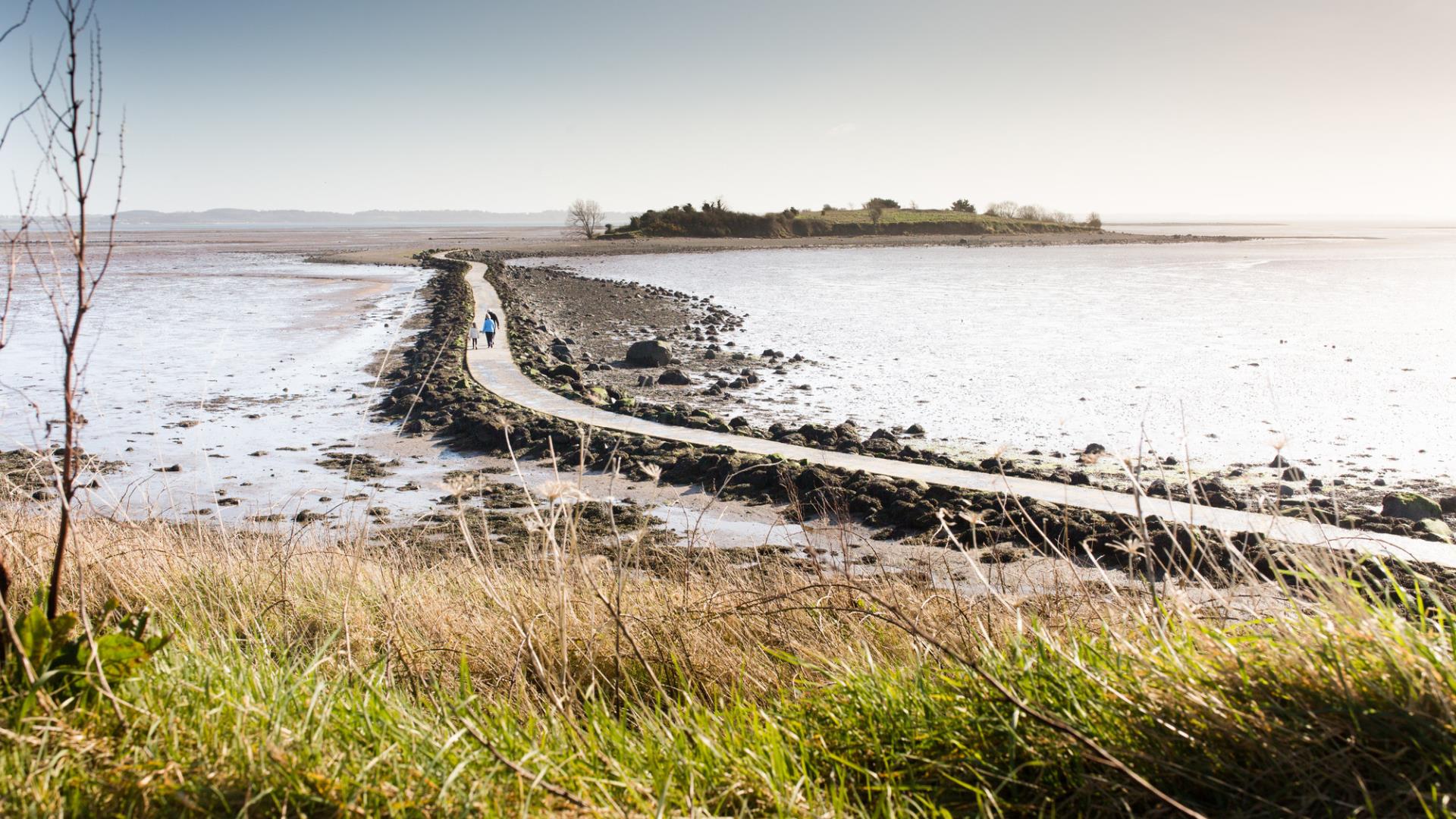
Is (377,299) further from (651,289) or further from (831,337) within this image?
(831,337)

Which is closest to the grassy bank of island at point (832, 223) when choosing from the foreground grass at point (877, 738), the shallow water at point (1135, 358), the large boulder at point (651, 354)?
the shallow water at point (1135, 358)

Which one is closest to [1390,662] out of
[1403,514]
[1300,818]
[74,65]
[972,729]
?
[1300,818]

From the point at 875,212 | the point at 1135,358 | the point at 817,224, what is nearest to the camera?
the point at 1135,358

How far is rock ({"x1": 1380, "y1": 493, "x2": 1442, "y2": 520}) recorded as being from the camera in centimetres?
940

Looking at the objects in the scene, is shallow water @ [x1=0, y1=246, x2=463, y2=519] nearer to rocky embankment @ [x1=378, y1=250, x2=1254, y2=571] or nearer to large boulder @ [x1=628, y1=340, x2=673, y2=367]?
rocky embankment @ [x1=378, y1=250, x2=1254, y2=571]

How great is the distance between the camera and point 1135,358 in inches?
798

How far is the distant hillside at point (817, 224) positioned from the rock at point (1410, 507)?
81.7 m

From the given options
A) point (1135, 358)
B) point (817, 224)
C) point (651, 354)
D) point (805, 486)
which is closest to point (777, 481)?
point (805, 486)

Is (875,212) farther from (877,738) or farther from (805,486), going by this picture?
(877,738)

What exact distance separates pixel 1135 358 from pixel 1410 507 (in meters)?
11.1

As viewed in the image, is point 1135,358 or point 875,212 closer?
point 1135,358

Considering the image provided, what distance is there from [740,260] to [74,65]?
58.7m

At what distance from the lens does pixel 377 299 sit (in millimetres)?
35250

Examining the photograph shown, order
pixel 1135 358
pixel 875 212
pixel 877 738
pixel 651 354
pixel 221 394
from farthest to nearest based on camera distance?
pixel 875 212, pixel 651 354, pixel 1135 358, pixel 221 394, pixel 877 738
